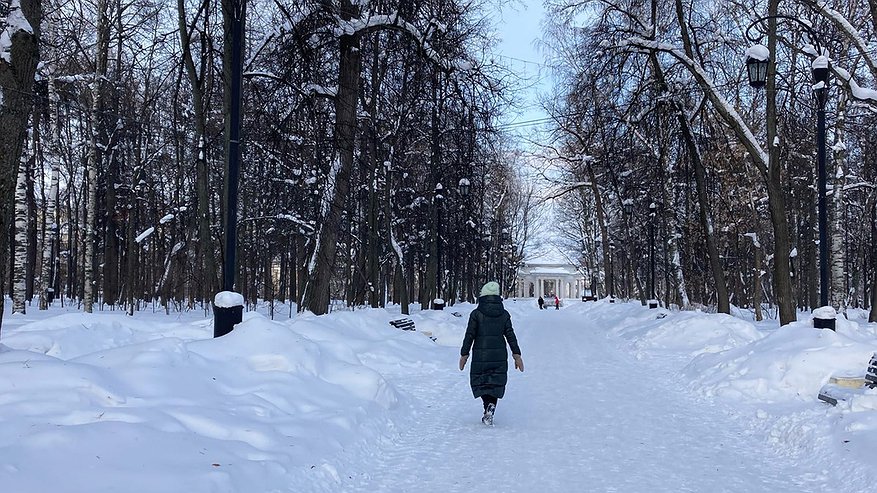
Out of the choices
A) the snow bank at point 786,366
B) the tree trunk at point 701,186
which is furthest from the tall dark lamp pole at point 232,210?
the tree trunk at point 701,186

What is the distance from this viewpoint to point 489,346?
888 cm

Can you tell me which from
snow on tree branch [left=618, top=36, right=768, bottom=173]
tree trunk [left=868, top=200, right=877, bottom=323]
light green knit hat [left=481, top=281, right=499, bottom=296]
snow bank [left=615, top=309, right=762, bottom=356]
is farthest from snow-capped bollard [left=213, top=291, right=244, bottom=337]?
tree trunk [left=868, top=200, right=877, bottom=323]

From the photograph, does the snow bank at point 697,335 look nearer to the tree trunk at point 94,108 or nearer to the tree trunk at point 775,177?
the tree trunk at point 775,177

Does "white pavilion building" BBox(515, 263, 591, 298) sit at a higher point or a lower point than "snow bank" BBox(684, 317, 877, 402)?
lower

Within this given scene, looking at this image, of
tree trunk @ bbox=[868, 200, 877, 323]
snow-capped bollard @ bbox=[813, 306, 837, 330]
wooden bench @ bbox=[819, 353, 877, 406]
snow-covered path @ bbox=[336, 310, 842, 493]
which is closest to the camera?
snow-covered path @ bbox=[336, 310, 842, 493]

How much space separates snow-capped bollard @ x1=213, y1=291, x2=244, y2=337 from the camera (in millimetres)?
10070

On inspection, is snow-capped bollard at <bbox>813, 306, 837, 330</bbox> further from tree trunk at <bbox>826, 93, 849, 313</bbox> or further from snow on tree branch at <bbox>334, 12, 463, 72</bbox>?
snow on tree branch at <bbox>334, 12, 463, 72</bbox>

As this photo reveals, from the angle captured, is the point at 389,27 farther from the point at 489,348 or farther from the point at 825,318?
the point at 825,318

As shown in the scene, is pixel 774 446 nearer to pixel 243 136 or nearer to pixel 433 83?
pixel 433 83

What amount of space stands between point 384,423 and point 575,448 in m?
2.23

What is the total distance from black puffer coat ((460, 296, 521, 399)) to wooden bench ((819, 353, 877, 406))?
11.6ft

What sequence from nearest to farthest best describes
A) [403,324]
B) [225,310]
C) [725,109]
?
[225,310] → [725,109] → [403,324]

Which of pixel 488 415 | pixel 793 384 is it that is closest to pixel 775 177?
pixel 793 384

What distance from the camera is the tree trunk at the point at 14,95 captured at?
6934 millimetres
